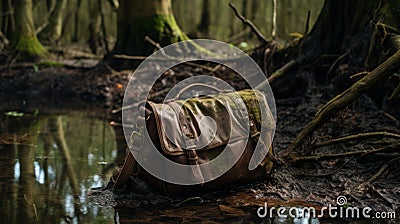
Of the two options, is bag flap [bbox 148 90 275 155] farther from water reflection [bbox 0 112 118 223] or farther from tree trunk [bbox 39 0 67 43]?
tree trunk [bbox 39 0 67 43]

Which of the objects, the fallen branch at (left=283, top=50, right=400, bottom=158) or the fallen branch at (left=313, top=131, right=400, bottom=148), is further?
the fallen branch at (left=313, top=131, right=400, bottom=148)

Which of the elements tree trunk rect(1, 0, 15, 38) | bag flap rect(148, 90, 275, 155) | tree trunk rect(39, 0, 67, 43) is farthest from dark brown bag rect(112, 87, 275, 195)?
tree trunk rect(39, 0, 67, 43)

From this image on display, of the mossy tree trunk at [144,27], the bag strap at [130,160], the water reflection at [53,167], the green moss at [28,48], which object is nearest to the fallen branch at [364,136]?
the bag strap at [130,160]

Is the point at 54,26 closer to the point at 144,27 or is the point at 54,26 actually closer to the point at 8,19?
the point at 8,19

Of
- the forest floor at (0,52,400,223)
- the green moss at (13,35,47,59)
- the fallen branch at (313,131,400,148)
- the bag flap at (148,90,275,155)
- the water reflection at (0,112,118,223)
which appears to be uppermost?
the green moss at (13,35,47,59)

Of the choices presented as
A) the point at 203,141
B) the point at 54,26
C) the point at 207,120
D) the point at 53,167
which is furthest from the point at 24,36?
the point at 203,141

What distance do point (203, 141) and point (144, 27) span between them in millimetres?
6336

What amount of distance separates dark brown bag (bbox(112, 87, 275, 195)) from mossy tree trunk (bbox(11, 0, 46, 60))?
870 centimetres

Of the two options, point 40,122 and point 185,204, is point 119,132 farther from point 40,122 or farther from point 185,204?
point 185,204

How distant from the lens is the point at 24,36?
12.0 meters

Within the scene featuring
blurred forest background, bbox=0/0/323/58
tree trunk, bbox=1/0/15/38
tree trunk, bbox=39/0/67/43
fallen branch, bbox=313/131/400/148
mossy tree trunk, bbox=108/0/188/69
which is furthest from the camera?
tree trunk, bbox=39/0/67/43

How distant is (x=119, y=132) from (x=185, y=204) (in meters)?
3.29

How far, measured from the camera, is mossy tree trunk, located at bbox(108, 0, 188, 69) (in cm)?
956

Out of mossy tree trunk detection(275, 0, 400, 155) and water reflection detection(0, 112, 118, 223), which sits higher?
mossy tree trunk detection(275, 0, 400, 155)
